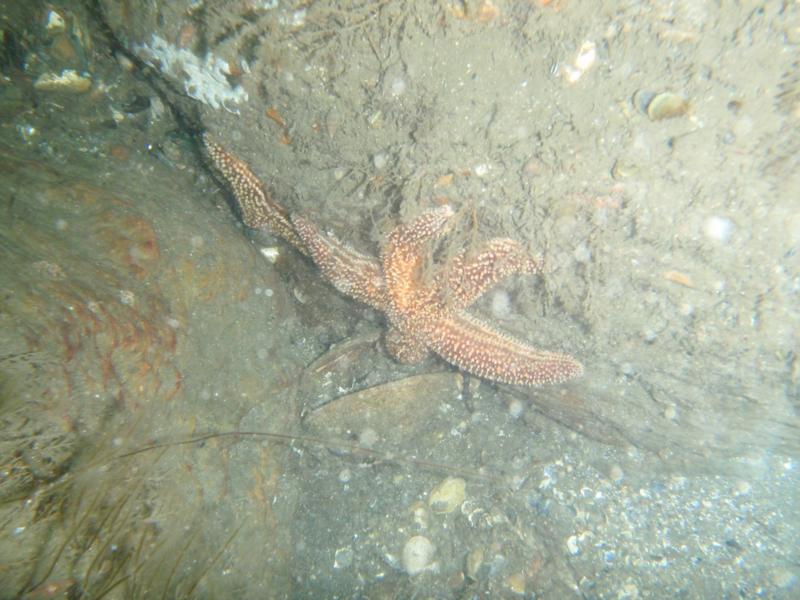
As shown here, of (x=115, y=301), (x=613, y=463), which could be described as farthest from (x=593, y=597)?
(x=115, y=301)

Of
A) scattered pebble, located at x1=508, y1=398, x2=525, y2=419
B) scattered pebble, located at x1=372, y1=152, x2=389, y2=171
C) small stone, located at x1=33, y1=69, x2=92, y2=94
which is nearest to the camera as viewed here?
scattered pebble, located at x1=372, y1=152, x2=389, y2=171

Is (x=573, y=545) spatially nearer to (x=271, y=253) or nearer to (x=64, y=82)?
(x=271, y=253)

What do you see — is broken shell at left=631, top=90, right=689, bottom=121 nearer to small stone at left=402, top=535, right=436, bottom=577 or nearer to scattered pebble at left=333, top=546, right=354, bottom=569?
small stone at left=402, top=535, right=436, bottom=577

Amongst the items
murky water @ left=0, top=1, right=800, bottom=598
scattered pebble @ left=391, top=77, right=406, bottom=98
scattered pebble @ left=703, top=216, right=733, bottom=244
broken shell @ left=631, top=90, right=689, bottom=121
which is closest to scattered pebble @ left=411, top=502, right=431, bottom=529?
murky water @ left=0, top=1, right=800, bottom=598

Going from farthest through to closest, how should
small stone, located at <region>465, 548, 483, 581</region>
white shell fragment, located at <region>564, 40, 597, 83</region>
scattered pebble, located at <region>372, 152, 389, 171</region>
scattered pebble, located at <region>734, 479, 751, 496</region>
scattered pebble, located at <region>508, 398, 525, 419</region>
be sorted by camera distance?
scattered pebble, located at <region>734, 479, 751, 496</region>
scattered pebble, located at <region>508, 398, 525, 419</region>
small stone, located at <region>465, 548, 483, 581</region>
scattered pebble, located at <region>372, 152, 389, 171</region>
white shell fragment, located at <region>564, 40, 597, 83</region>

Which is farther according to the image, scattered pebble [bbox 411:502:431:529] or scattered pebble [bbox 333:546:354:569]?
scattered pebble [bbox 411:502:431:529]

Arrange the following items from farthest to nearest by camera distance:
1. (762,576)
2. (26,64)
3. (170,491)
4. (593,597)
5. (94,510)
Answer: (762,576), (593,597), (26,64), (170,491), (94,510)

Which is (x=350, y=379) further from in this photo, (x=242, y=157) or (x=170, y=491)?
(x=242, y=157)
